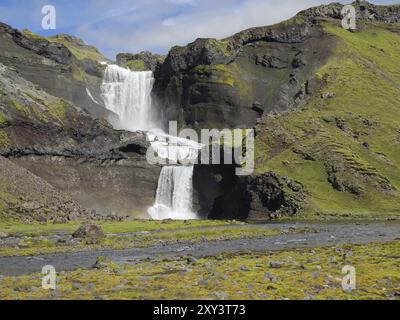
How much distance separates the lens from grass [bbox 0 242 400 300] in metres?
33.7

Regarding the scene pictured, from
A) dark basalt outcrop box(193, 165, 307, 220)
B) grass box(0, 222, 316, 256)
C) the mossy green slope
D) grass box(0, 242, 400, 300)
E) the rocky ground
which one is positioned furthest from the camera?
the mossy green slope

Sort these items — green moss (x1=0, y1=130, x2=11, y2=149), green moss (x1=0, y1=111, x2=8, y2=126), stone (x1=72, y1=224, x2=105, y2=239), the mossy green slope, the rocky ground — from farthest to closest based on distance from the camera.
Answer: green moss (x1=0, y1=111, x2=8, y2=126) → green moss (x1=0, y1=130, x2=11, y2=149) → the mossy green slope → stone (x1=72, y1=224, x2=105, y2=239) → the rocky ground

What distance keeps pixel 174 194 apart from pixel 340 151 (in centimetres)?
4719

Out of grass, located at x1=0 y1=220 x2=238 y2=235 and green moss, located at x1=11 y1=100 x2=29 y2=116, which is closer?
grass, located at x1=0 y1=220 x2=238 y2=235

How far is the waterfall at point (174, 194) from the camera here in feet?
529

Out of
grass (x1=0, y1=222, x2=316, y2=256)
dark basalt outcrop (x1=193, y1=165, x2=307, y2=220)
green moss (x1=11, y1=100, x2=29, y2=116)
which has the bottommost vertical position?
grass (x1=0, y1=222, x2=316, y2=256)

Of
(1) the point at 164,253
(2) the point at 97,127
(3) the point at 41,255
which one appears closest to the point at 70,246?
(3) the point at 41,255

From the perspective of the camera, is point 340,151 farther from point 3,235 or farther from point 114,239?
point 3,235

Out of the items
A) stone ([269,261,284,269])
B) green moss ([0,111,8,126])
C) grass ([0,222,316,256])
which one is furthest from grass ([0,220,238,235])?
stone ([269,261,284,269])

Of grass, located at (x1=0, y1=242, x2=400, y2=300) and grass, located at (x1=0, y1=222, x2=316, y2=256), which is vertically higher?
grass, located at (x1=0, y1=242, x2=400, y2=300)

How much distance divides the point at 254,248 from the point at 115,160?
347 ft

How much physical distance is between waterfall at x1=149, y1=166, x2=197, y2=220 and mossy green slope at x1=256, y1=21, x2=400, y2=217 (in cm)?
2138

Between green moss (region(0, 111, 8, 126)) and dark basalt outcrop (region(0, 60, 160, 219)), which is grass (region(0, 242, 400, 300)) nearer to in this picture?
dark basalt outcrop (region(0, 60, 160, 219))
